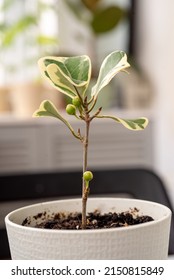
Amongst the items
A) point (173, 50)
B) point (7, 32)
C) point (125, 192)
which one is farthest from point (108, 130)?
point (125, 192)

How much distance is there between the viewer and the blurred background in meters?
2.91

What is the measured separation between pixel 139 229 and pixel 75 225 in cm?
9

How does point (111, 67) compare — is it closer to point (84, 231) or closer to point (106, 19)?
point (84, 231)

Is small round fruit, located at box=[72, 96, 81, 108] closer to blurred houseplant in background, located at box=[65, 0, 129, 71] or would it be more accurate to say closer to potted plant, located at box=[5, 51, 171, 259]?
potted plant, located at box=[5, 51, 171, 259]

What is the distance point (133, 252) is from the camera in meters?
0.42

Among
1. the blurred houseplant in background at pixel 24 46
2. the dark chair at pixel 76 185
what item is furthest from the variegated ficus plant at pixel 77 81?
the blurred houseplant in background at pixel 24 46

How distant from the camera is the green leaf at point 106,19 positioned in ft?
10.3

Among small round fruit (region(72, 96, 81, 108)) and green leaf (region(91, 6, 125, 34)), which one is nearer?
small round fruit (region(72, 96, 81, 108))

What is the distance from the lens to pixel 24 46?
138 inches

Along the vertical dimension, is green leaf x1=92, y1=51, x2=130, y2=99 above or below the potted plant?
A: above

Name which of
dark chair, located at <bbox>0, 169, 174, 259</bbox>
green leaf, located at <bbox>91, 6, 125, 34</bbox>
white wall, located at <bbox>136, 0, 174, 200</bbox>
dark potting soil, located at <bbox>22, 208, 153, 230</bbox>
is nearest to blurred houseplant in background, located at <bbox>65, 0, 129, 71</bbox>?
green leaf, located at <bbox>91, 6, 125, 34</bbox>

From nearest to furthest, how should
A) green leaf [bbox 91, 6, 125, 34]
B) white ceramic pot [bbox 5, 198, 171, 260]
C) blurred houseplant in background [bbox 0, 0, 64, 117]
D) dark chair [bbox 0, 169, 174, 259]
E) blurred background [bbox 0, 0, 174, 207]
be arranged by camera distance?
1. white ceramic pot [bbox 5, 198, 171, 260]
2. dark chair [bbox 0, 169, 174, 259]
3. blurred background [bbox 0, 0, 174, 207]
4. blurred houseplant in background [bbox 0, 0, 64, 117]
5. green leaf [bbox 91, 6, 125, 34]

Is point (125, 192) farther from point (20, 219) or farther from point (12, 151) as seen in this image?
point (12, 151)

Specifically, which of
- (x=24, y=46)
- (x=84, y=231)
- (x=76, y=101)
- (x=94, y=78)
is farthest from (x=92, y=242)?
(x=24, y=46)
